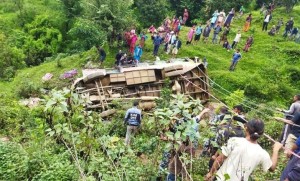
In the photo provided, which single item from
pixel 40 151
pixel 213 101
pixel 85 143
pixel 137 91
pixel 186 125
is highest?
pixel 186 125

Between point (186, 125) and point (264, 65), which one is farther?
point (264, 65)

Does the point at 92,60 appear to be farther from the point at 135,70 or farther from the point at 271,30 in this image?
the point at 271,30

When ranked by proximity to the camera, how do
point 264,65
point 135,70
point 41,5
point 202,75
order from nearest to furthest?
point 135,70 < point 202,75 < point 264,65 < point 41,5

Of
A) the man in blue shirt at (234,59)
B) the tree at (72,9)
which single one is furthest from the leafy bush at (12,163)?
the tree at (72,9)

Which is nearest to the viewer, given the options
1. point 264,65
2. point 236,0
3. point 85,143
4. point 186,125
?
point 186,125

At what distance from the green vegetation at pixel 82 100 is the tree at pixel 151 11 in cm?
8

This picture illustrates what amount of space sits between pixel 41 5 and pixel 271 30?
22.6 metres

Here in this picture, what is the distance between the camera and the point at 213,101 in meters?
16.4

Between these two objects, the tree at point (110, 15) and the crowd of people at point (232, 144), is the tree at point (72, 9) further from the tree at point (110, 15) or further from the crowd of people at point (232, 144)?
the crowd of people at point (232, 144)

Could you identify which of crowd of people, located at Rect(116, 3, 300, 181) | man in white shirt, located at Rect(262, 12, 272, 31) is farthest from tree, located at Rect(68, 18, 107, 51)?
man in white shirt, located at Rect(262, 12, 272, 31)

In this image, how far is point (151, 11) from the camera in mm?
28344

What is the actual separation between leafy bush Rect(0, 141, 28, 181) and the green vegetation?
2 cm

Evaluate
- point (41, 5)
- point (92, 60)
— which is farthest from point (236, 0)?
point (41, 5)

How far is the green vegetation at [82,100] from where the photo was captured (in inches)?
194
